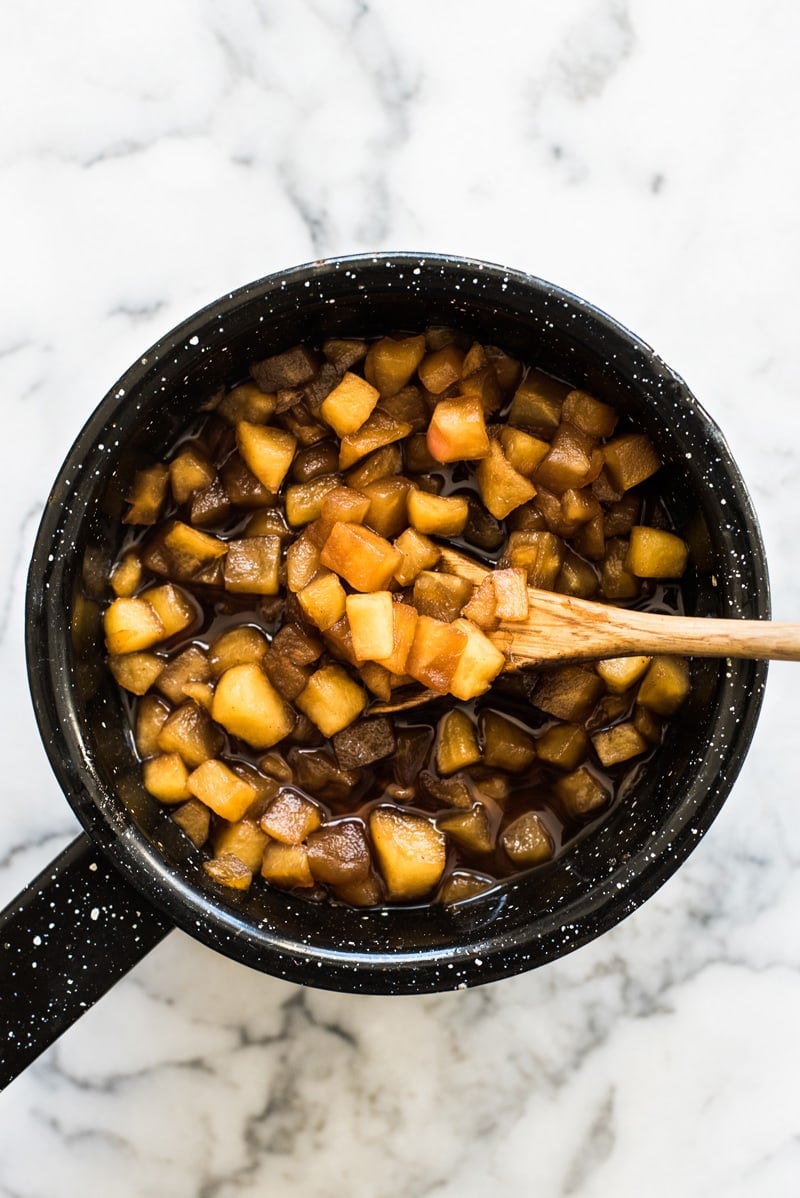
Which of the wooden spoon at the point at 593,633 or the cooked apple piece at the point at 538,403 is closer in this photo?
the wooden spoon at the point at 593,633

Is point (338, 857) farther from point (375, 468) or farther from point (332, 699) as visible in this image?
point (375, 468)

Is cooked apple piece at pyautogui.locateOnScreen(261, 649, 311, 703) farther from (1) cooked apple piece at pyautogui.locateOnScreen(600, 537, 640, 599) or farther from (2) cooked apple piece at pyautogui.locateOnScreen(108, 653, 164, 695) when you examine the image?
(1) cooked apple piece at pyautogui.locateOnScreen(600, 537, 640, 599)

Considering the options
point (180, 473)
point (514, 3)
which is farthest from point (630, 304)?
point (180, 473)

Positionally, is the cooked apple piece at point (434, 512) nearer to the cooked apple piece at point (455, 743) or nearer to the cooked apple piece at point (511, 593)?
the cooked apple piece at point (511, 593)

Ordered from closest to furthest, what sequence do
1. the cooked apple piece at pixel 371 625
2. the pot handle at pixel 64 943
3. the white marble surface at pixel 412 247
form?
the pot handle at pixel 64 943 → the cooked apple piece at pixel 371 625 → the white marble surface at pixel 412 247

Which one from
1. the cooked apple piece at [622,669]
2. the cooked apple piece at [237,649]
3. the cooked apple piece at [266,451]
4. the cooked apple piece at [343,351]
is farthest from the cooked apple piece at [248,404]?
the cooked apple piece at [622,669]

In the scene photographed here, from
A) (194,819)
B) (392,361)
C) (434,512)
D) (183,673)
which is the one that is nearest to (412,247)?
(392,361)
